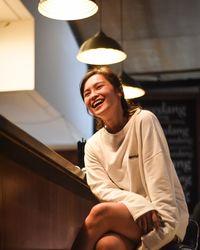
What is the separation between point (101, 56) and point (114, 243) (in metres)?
2.23

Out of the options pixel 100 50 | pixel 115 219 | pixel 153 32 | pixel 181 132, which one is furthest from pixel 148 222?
pixel 181 132

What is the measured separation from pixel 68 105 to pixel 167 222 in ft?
12.0

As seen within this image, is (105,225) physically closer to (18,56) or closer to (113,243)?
(113,243)

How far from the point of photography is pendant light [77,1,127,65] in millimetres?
3545

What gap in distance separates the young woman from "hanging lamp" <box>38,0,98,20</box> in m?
→ 0.77

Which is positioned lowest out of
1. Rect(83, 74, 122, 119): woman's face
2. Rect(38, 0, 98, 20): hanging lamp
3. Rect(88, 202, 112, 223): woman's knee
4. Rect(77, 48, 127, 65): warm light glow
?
Rect(88, 202, 112, 223): woman's knee

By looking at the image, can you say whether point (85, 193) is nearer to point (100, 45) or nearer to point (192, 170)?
point (100, 45)

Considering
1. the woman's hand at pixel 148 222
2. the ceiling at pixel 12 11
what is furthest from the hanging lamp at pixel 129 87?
the woman's hand at pixel 148 222

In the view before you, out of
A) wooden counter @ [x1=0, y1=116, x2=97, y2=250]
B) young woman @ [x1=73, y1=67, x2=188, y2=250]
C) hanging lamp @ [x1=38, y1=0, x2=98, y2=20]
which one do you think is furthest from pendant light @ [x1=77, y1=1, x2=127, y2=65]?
wooden counter @ [x1=0, y1=116, x2=97, y2=250]

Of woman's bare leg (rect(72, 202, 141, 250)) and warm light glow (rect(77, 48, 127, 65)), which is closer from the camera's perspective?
woman's bare leg (rect(72, 202, 141, 250))

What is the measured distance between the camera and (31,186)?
155cm

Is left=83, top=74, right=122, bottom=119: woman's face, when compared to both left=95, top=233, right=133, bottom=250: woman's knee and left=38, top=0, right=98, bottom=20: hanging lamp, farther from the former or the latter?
left=38, top=0, right=98, bottom=20: hanging lamp

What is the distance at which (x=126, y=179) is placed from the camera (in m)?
2.16

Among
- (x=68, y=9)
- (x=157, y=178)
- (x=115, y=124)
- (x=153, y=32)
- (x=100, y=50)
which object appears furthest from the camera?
(x=153, y=32)
